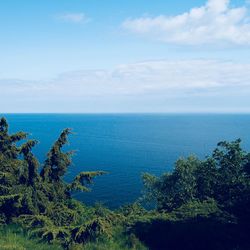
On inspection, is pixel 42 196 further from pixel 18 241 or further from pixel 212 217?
pixel 212 217

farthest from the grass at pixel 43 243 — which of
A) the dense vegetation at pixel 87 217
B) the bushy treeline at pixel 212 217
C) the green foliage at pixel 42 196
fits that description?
the bushy treeline at pixel 212 217

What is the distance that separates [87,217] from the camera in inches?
848

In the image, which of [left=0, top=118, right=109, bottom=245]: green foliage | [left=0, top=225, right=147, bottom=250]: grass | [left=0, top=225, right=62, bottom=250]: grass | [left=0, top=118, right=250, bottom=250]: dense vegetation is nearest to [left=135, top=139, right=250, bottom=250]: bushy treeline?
[left=0, top=118, right=250, bottom=250]: dense vegetation

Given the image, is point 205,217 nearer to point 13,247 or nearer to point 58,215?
point 58,215

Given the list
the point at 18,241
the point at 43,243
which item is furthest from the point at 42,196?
the point at 18,241

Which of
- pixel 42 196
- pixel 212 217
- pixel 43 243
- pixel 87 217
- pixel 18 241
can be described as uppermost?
pixel 42 196

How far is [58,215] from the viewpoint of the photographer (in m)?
21.3

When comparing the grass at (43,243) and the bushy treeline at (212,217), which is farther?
the bushy treeline at (212,217)

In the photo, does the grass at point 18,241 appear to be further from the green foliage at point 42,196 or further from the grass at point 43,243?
the green foliage at point 42,196

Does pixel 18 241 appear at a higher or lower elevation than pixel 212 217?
lower

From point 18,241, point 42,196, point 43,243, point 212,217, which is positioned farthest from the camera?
point 42,196

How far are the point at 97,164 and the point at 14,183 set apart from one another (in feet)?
237

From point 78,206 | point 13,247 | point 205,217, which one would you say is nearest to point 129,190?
point 78,206

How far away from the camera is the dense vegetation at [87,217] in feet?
55.6
